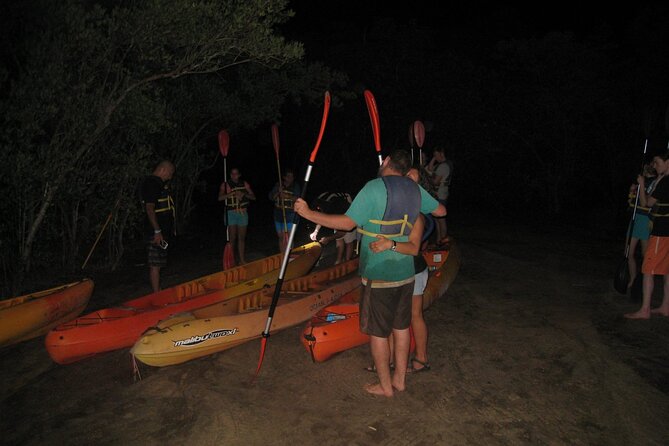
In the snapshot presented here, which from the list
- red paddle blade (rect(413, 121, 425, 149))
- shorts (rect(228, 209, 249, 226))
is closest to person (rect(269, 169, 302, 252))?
shorts (rect(228, 209, 249, 226))

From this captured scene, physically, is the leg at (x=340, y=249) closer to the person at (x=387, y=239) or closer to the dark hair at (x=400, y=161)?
the person at (x=387, y=239)

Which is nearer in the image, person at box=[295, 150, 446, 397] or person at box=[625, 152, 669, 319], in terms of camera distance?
person at box=[295, 150, 446, 397]

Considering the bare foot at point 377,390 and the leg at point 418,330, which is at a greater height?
the leg at point 418,330

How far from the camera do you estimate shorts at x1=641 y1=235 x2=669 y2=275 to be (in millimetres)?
5121

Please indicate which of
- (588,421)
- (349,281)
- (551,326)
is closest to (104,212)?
(349,281)

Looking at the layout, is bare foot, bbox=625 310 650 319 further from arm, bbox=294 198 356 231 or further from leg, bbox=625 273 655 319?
arm, bbox=294 198 356 231

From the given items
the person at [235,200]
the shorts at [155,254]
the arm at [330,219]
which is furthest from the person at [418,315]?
the person at [235,200]

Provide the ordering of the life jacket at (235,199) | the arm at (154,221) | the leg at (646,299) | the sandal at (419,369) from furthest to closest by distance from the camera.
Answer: the life jacket at (235,199)
the arm at (154,221)
the leg at (646,299)
the sandal at (419,369)

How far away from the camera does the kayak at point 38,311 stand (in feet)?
15.8

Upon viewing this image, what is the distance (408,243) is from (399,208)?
0.28 meters

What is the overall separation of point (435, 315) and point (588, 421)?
2.50 meters

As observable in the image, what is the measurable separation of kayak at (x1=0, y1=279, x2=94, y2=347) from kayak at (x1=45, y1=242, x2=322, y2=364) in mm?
726

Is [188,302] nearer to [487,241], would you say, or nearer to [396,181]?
[396,181]

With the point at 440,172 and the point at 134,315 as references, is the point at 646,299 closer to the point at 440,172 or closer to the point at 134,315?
the point at 440,172
